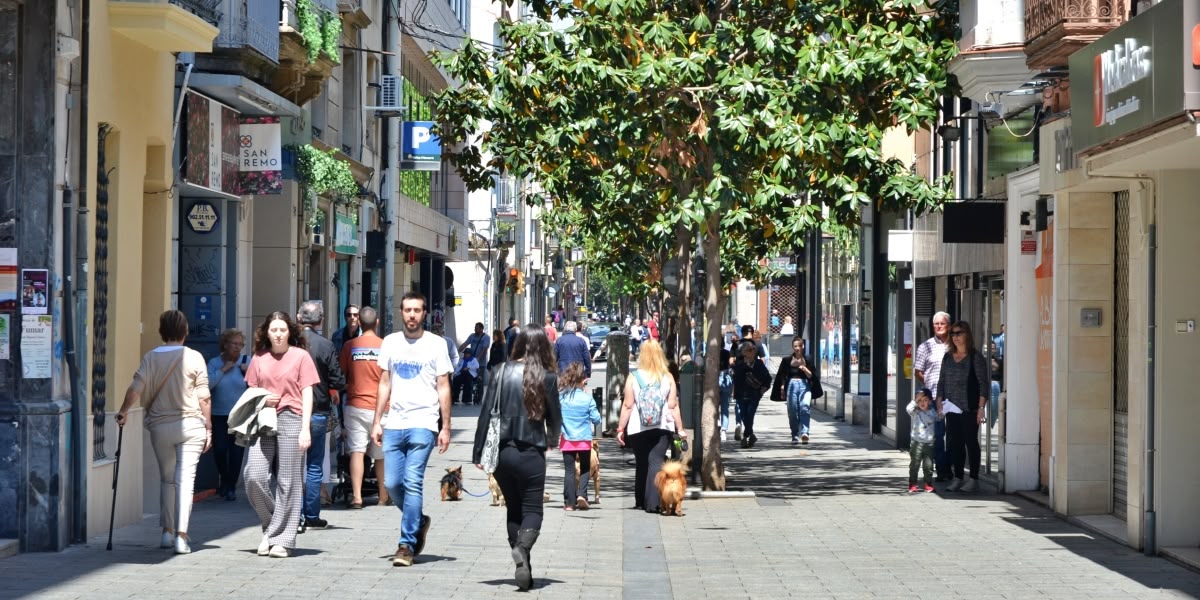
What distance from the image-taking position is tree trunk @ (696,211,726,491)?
17.3 meters

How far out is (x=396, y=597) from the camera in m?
9.89

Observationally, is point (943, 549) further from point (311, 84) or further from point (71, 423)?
point (311, 84)

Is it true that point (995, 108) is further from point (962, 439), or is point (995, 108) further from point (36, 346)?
point (36, 346)

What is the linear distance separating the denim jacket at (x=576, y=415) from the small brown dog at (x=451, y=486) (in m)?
1.12

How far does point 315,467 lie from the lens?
Result: 542 inches

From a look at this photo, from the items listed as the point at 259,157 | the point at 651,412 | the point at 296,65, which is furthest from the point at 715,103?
the point at 296,65

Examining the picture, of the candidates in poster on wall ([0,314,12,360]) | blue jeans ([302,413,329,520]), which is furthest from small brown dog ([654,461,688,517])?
poster on wall ([0,314,12,360])

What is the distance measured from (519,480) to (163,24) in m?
5.60

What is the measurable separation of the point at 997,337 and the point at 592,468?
492 centimetres

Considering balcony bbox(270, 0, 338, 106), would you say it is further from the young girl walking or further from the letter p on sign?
the young girl walking

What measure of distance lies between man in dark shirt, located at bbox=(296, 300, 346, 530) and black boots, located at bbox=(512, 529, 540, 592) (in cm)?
352

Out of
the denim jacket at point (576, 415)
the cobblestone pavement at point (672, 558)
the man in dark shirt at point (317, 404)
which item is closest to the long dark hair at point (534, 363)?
the cobblestone pavement at point (672, 558)

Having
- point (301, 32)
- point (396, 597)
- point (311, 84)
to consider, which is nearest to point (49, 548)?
point (396, 597)

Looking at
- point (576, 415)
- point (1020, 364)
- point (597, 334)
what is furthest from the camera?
point (597, 334)
